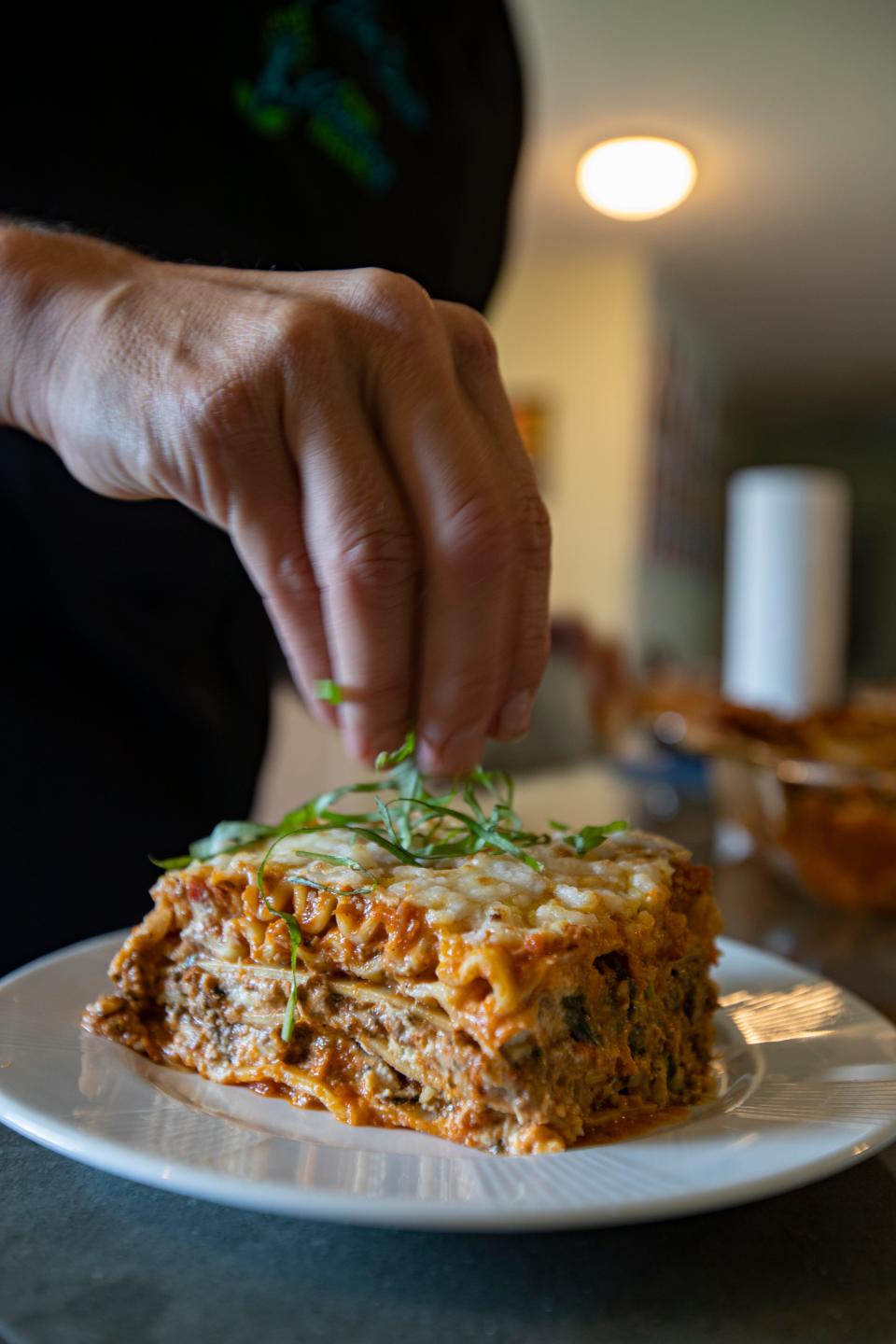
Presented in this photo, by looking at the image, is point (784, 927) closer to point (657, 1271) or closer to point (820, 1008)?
point (820, 1008)

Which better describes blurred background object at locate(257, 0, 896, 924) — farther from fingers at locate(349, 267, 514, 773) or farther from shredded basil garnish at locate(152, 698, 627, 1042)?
shredded basil garnish at locate(152, 698, 627, 1042)

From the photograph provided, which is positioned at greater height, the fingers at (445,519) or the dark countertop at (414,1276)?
the fingers at (445,519)

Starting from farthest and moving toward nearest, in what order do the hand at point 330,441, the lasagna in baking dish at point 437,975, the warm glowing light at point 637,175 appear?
the warm glowing light at point 637,175, the hand at point 330,441, the lasagna in baking dish at point 437,975

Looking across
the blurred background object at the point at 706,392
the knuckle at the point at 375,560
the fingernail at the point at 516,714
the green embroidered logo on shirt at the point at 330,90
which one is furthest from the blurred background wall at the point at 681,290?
the knuckle at the point at 375,560

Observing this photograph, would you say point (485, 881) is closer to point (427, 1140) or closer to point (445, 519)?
point (427, 1140)

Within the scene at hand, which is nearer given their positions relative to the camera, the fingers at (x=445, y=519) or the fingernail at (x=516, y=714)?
the fingers at (x=445, y=519)

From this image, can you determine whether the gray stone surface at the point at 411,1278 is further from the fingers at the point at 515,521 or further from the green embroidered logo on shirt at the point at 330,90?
the green embroidered logo on shirt at the point at 330,90

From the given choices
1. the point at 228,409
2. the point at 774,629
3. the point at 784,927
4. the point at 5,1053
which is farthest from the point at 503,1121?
the point at 774,629
